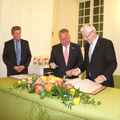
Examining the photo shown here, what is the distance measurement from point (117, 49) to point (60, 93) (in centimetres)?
470

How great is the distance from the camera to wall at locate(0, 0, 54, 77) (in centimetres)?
412

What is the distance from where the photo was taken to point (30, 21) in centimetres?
482

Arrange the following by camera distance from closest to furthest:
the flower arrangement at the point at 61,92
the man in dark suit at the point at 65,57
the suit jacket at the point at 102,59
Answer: the flower arrangement at the point at 61,92 → the suit jacket at the point at 102,59 → the man in dark suit at the point at 65,57

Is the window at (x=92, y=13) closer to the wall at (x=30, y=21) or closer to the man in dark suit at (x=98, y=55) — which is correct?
the wall at (x=30, y=21)

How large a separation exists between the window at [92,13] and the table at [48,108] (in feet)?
17.1

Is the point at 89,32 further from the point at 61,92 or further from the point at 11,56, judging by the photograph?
the point at 11,56

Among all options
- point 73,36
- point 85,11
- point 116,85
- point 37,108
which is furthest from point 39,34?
point 37,108

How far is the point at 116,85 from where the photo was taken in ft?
7.42

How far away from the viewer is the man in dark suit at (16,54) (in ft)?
10.3

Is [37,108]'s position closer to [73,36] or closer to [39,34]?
[39,34]

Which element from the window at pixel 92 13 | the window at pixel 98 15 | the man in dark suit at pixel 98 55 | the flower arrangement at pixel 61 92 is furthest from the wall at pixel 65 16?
the flower arrangement at pixel 61 92

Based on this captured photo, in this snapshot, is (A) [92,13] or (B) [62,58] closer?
(B) [62,58]

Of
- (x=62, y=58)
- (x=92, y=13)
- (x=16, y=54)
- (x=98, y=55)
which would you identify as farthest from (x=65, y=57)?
(x=92, y=13)

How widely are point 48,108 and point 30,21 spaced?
378 centimetres
